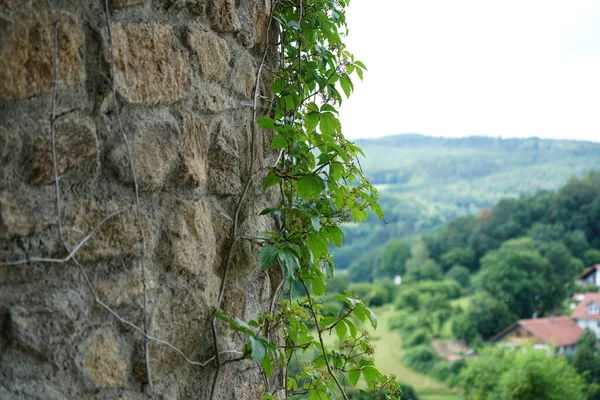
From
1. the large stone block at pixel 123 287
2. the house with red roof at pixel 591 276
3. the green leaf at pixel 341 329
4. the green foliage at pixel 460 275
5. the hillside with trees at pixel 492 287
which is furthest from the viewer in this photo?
the green foliage at pixel 460 275

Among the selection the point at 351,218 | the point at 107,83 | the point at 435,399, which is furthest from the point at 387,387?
the point at 435,399

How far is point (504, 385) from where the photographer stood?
17125 millimetres

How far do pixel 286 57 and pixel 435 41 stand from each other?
1311 inches

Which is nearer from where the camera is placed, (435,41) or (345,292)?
(345,292)

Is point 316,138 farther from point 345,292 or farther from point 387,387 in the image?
point 387,387

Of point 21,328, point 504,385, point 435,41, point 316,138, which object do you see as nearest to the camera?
point 21,328

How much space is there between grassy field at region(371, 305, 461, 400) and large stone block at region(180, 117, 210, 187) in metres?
17.0

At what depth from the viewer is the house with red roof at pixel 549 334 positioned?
1877 centimetres

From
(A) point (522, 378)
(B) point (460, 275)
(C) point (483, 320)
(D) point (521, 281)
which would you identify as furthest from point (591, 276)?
(B) point (460, 275)

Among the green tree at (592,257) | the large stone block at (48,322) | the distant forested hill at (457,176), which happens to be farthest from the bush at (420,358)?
the large stone block at (48,322)

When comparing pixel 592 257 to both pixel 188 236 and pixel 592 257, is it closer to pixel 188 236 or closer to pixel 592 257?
pixel 592 257

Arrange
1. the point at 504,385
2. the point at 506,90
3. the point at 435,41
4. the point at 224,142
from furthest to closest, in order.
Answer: the point at 506,90 < the point at 435,41 < the point at 504,385 < the point at 224,142

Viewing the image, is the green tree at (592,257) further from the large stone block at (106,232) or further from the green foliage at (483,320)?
the large stone block at (106,232)

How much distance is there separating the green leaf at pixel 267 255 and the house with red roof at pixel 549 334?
18.9 meters
